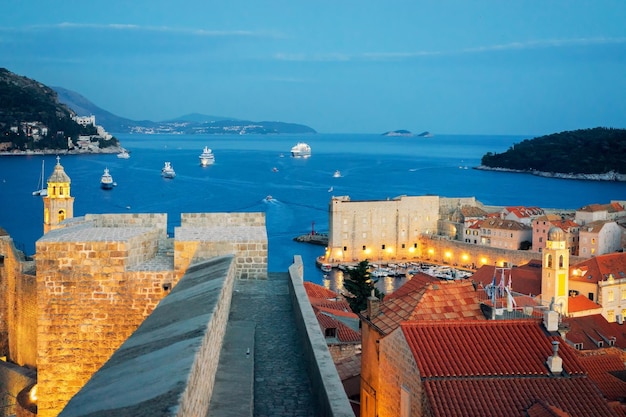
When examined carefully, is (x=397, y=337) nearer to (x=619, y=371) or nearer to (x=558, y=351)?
(x=558, y=351)

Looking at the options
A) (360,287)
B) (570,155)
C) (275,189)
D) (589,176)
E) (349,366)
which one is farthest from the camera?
(570,155)

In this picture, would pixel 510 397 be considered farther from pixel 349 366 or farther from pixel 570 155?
pixel 570 155

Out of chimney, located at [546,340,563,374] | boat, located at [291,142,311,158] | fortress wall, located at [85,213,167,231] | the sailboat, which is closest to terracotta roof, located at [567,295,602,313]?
chimney, located at [546,340,563,374]

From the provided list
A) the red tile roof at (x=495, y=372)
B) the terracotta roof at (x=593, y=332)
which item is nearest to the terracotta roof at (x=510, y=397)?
the red tile roof at (x=495, y=372)

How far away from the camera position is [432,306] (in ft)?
40.9

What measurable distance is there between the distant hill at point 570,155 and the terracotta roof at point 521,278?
87257mm

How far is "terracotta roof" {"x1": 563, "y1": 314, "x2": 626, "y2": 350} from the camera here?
19828 millimetres

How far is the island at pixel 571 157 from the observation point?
4493 inches

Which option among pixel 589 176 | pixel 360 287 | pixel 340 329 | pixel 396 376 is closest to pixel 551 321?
pixel 396 376

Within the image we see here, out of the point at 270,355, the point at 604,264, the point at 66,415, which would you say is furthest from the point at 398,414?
the point at 604,264

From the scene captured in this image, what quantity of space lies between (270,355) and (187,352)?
6.73 ft

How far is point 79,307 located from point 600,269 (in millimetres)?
29329

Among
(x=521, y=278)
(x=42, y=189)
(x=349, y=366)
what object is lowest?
(x=521, y=278)

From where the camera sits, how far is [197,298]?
20.2 ft
